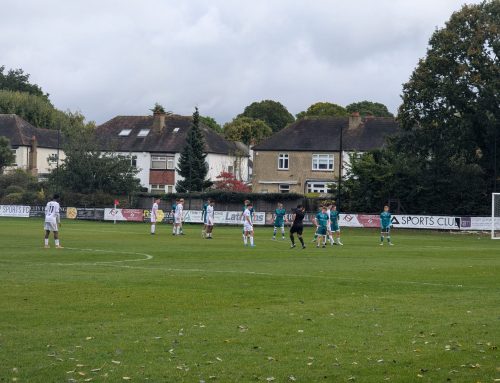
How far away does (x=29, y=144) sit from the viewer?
351 ft

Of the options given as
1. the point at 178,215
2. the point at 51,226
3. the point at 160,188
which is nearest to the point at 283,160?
the point at 160,188

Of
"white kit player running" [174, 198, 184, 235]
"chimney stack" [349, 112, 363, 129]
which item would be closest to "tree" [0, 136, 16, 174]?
"chimney stack" [349, 112, 363, 129]

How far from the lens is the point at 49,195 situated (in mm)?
79812

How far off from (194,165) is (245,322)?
70.3m

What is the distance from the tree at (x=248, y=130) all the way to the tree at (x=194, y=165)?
146 ft

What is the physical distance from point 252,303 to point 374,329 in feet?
11.4

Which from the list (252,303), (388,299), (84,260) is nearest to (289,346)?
(252,303)

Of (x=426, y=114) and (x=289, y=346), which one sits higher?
(x=426, y=114)

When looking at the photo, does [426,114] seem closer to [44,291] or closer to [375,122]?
[375,122]

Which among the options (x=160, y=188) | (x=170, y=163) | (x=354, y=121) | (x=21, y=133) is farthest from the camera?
(x=21, y=133)

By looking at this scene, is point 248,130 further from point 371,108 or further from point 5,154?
point 5,154

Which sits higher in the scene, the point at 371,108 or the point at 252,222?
the point at 371,108

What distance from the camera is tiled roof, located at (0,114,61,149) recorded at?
106 meters

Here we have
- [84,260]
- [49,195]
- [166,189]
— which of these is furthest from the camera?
[166,189]
